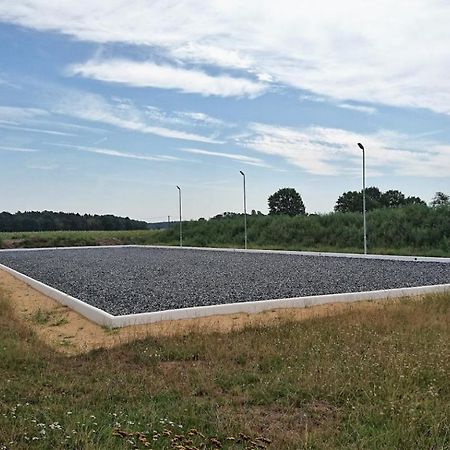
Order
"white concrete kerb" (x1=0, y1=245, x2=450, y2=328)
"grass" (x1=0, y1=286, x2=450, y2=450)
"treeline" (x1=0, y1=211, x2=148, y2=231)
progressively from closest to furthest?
"grass" (x1=0, y1=286, x2=450, y2=450), "white concrete kerb" (x1=0, y1=245, x2=450, y2=328), "treeline" (x1=0, y1=211, x2=148, y2=231)

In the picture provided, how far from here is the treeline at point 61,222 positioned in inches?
2274

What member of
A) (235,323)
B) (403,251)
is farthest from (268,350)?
(403,251)

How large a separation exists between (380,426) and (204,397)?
1472mm

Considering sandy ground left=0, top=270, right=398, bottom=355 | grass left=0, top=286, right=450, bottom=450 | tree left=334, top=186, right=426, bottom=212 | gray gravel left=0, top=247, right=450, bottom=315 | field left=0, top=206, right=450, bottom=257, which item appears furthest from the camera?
tree left=334, top=186, right=426, bottom=212

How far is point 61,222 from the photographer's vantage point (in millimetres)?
61250

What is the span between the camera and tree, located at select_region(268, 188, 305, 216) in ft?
174

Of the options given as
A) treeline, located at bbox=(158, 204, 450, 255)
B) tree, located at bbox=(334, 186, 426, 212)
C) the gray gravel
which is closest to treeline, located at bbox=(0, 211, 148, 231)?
tree, located at bbox=(334, 186, 426, 212)

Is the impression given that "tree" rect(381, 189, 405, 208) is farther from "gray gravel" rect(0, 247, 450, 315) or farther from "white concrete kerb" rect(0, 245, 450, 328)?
"white concrete kerb" rect(0, 245, 450, 328)

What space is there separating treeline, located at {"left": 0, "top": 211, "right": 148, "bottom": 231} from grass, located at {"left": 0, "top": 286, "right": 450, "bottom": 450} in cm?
5421

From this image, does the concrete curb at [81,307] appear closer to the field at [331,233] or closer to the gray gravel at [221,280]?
the gray gravel at [221,280]

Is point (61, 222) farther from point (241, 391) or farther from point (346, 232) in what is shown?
point (241, 391)

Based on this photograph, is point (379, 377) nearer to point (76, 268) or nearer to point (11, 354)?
point (11, 354)

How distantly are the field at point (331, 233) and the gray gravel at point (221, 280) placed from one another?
4.99 metres

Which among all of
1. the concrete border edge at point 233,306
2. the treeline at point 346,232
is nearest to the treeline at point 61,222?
the treeline at point 346,232
